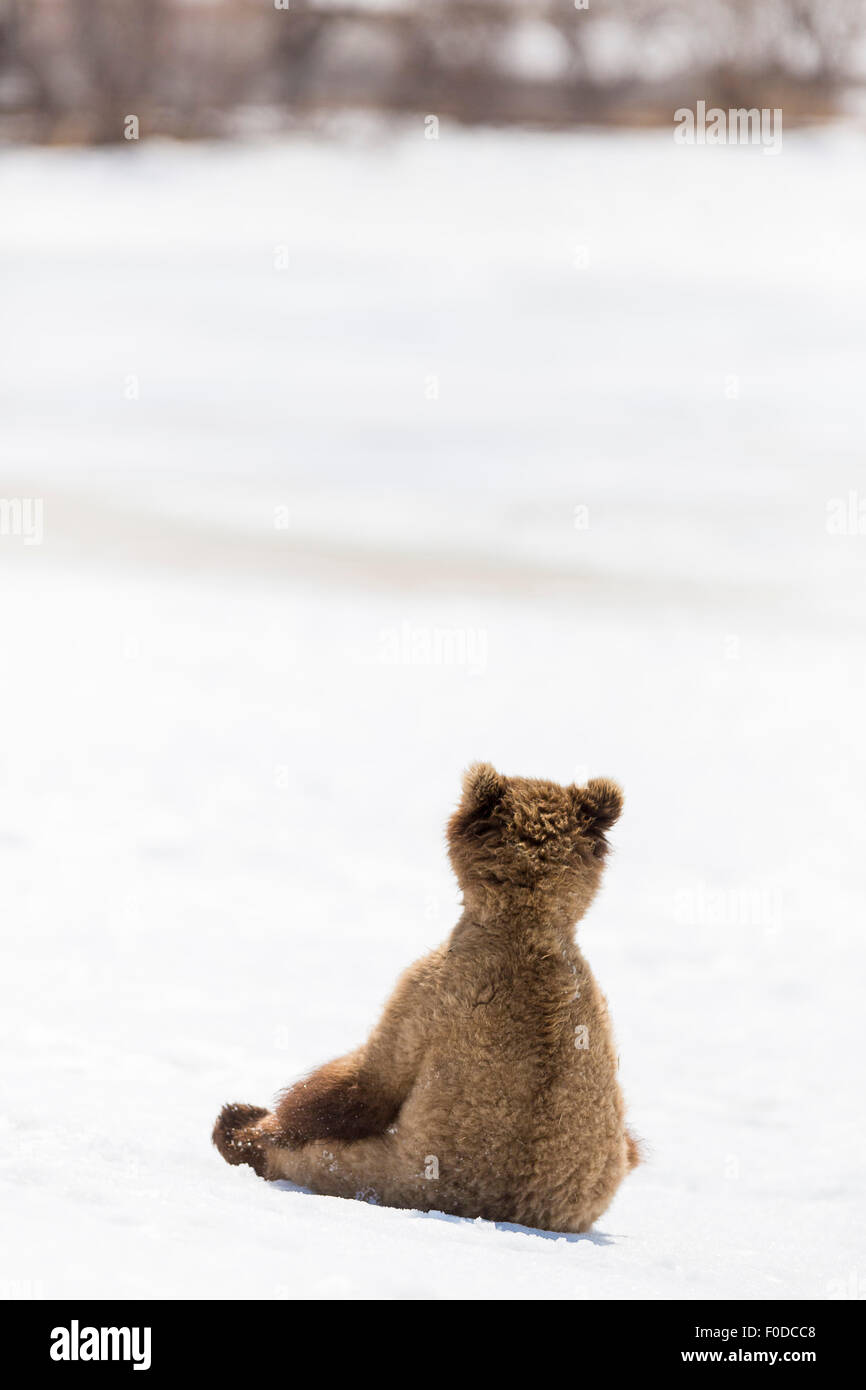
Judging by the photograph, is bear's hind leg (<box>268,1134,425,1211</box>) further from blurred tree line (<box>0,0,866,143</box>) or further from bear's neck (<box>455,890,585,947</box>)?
blurred tree line (<box>0,0,866,143</box>)

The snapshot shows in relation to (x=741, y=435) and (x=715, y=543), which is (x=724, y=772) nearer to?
(x=715, y=543)

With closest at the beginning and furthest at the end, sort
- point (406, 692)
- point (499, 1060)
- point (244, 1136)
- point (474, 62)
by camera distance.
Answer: point (499, 1060) → point (244, 1136) → point (406, 692) → point (474, 62)

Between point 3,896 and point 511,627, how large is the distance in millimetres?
4700

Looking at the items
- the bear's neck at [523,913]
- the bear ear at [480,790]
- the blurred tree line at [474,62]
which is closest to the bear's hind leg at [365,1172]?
the bear's neck at [523,913]

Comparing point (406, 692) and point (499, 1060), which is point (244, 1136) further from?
point (406, 692)

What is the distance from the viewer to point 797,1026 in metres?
5.26

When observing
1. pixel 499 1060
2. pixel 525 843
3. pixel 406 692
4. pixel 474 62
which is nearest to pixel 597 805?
pixel 525 843

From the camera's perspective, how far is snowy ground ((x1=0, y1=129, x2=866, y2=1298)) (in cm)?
348

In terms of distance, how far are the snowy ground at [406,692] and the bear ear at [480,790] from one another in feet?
2.30

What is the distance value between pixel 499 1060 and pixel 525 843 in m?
0.38

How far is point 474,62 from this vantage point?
2708 centimetres

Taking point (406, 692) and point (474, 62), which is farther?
point (474, 62)

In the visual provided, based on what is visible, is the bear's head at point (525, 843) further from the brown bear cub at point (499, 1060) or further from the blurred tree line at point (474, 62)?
the blurred tree line at point (474, 62)
